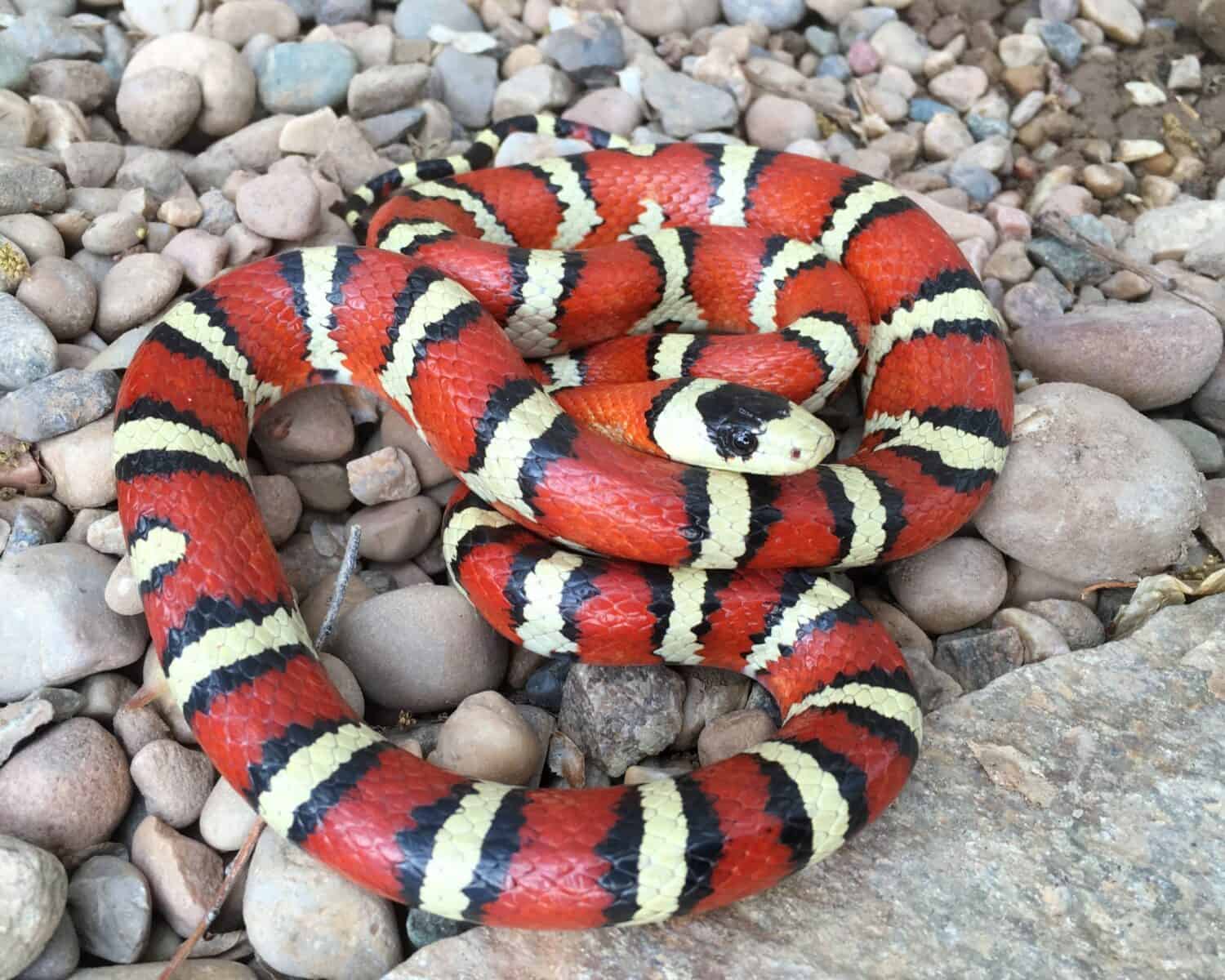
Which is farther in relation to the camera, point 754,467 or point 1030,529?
point 1030,529

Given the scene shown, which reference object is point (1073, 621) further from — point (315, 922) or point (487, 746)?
point (315, 922)

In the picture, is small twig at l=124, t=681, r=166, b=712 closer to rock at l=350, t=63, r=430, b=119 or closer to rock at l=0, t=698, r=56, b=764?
rock at l=0, t=698, r=56, b=764

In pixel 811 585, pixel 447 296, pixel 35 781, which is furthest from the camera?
pixel 447 296

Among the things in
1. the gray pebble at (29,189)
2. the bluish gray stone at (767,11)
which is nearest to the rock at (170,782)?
the gray pebble at (29,189)

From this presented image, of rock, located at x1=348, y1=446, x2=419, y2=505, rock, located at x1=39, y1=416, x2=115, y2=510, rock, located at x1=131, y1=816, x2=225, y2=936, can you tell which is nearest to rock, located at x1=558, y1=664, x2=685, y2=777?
rock, located at x1=348, y1=446, x2=419, y2=505

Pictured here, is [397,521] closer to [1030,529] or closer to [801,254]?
[801,254]

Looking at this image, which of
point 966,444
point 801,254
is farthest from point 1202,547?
point 801,254
